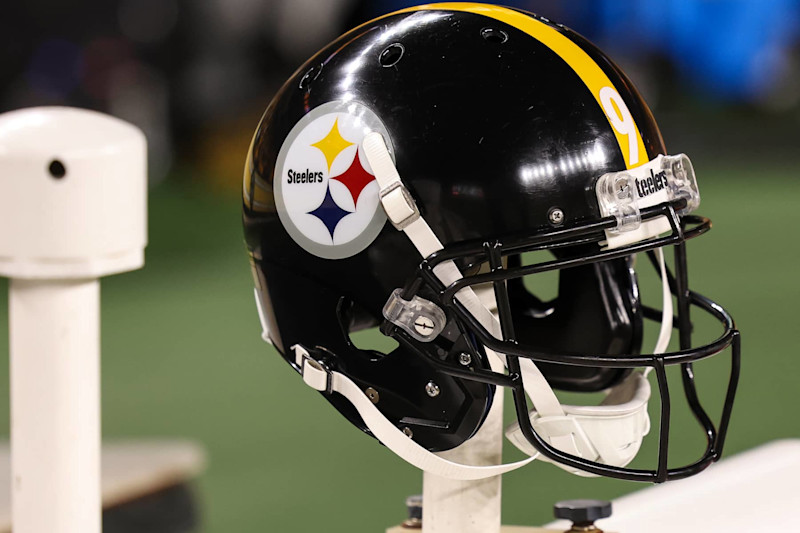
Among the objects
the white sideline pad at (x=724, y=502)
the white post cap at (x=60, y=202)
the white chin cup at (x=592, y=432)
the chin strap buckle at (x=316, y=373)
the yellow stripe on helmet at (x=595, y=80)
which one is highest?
the yellow stripe on helmet at (x=595, y=80)

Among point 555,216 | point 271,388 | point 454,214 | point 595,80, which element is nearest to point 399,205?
point 454,214

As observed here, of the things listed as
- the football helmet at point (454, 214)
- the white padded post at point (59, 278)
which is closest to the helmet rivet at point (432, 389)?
the football helmet at point (454, 214)

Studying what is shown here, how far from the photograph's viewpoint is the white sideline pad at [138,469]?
193 centimetres

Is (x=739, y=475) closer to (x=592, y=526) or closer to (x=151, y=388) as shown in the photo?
(x=592, y=526)

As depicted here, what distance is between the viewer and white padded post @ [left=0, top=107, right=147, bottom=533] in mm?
709

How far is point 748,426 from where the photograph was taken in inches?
128

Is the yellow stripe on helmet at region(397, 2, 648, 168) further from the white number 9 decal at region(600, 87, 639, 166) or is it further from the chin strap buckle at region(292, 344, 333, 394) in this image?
the chin strap buckle at region(292, 344, 333, 394)

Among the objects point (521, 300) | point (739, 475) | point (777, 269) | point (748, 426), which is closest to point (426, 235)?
point (521, 300)

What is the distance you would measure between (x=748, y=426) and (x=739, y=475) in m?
1.56

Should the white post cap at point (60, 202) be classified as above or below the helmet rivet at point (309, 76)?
below

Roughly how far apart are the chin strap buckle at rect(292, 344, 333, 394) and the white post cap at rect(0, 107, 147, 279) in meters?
0.59

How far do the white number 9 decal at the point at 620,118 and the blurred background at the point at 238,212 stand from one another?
1517 mm

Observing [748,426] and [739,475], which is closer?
[739,475]

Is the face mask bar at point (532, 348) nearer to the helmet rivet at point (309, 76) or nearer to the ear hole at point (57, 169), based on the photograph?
the helmet rivet at point (309, 76)
